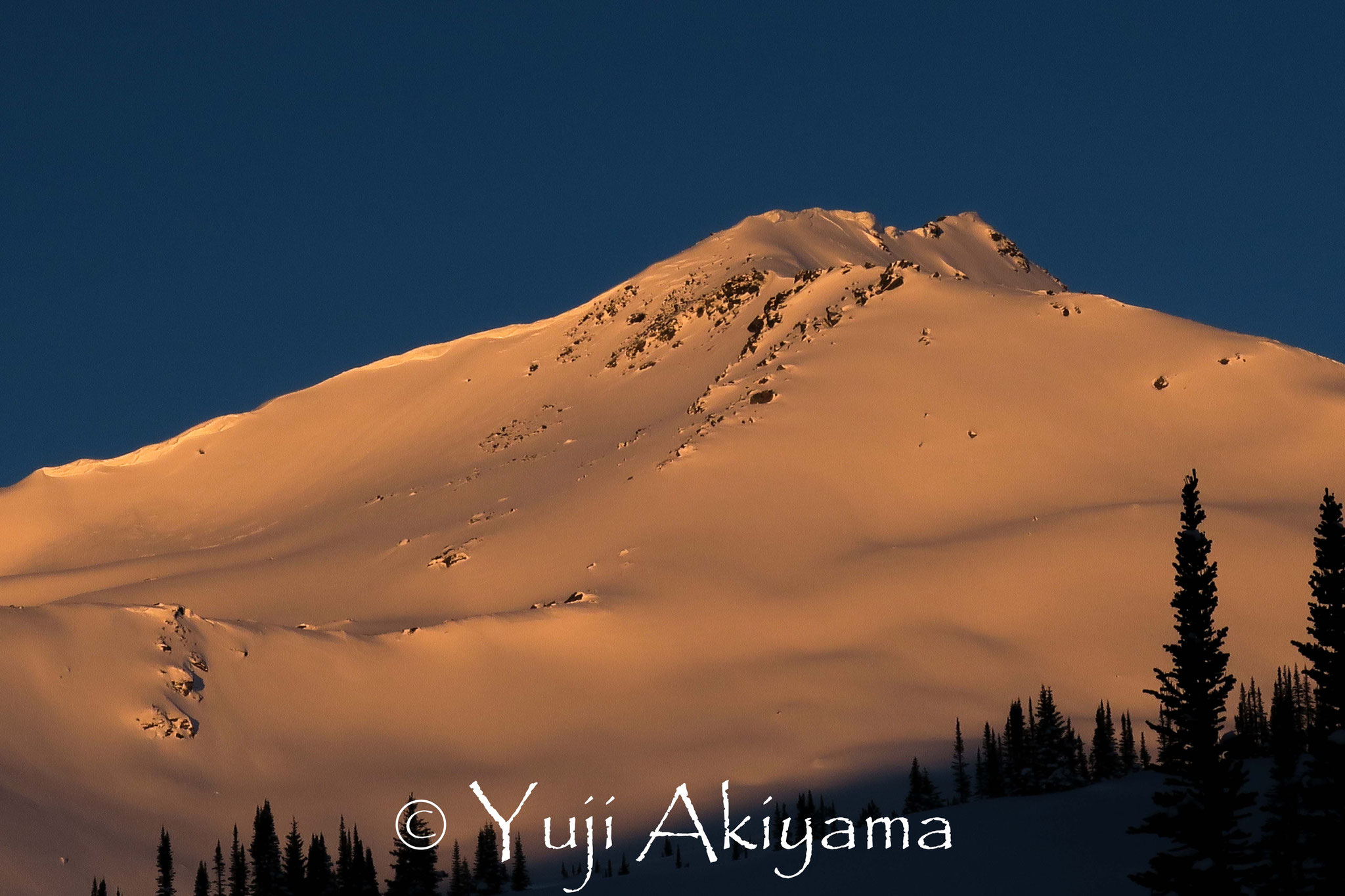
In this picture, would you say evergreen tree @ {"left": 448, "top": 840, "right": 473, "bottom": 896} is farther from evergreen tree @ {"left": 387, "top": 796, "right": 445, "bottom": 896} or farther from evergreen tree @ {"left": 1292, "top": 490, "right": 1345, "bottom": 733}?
evergreen tree @ {"left": 1292, "top": 490, "right": 1345, "bottom": 733}

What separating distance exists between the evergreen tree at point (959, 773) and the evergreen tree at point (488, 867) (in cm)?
2329

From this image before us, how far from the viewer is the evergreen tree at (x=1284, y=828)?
177ft

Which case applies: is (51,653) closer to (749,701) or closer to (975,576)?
(749,701)

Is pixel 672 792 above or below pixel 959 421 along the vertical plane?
below

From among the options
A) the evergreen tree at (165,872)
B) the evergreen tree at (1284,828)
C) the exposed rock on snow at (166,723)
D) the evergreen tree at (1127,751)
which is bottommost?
the evergreen tree at (1284,828)

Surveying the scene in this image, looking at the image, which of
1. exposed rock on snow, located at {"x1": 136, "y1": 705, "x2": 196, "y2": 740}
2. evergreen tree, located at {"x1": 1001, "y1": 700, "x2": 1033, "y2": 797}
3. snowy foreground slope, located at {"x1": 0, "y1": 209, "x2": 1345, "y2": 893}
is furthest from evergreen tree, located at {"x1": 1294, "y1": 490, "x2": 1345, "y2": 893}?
exposed rock on snow, located at {"x1": 136, "y1": 705, "x2": 196, "y2": 740}

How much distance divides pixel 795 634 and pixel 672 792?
32.5 m

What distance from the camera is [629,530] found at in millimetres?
184750

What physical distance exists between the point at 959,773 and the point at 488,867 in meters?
29.8

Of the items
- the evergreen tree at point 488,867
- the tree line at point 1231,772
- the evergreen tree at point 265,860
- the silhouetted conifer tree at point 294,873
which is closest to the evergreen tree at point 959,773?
the evergreen tree at point 488,867

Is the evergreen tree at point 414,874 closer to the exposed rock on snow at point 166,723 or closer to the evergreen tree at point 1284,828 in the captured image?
the evergreen tree at point 1284,828

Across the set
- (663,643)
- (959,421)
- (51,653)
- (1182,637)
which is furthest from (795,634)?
(1182,637)

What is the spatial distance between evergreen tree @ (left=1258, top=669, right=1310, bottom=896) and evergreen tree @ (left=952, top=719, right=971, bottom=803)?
45063mm

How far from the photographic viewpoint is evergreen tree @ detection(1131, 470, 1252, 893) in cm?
5284
